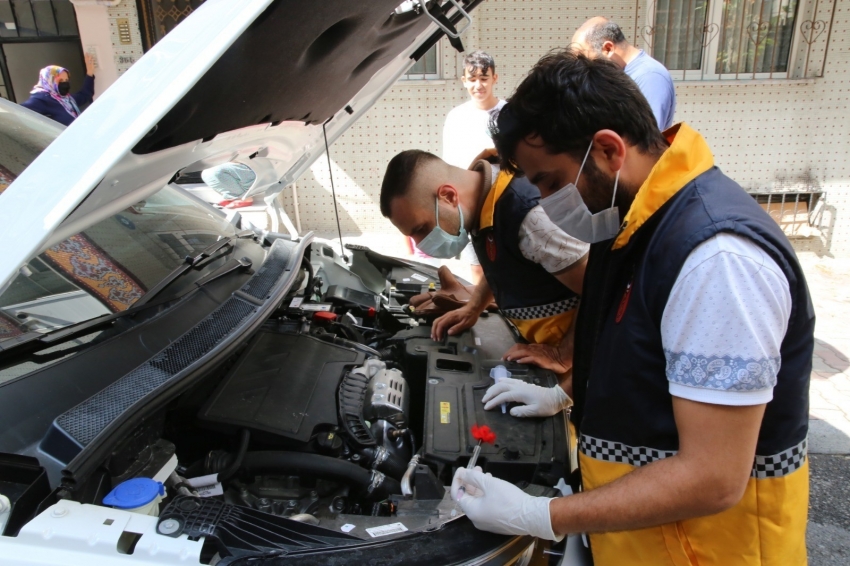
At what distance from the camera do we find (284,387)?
174 centimetres

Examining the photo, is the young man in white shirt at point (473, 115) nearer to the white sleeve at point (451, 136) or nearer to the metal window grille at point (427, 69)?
the white sleeve at point (451, 136)

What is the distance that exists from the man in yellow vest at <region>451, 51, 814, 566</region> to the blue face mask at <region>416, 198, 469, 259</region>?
2.56 ft

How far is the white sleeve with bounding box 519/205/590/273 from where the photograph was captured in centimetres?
192

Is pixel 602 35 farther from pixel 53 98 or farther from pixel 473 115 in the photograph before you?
pixel 53 98

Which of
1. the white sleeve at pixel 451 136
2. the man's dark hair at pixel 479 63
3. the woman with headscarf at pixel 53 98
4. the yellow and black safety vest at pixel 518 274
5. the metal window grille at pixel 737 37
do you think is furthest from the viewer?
the metal window grille at pixel 737 37

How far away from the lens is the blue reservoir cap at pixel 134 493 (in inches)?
45.7

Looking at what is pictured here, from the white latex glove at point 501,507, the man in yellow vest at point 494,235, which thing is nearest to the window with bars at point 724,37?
the man in yellow vest at point 494,235

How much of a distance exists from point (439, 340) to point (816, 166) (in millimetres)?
5923

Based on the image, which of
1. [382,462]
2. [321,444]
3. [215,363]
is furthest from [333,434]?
[215,363]

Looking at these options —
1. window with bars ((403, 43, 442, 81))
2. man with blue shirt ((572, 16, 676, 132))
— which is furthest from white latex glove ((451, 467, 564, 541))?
window with bars ((403, 43, 442, 81))

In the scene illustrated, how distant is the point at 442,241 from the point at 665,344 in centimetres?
126

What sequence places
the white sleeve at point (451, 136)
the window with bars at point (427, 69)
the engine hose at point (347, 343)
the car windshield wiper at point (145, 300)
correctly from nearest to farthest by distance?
1. the car windshield wiper at point (145, 300)
2. the engine hose at point (347, 343)
3. the white sleeve at point (451, 136)
4. the window with bars at point (427, 69)

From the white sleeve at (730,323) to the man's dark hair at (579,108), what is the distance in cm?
34

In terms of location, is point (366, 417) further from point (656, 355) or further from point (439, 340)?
point (656, 355)
